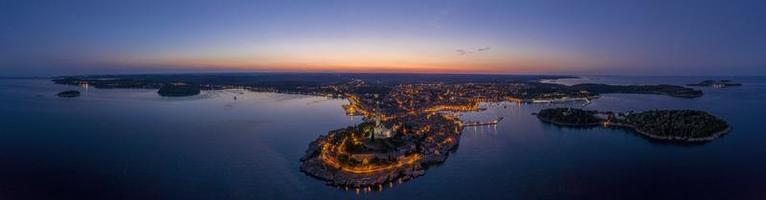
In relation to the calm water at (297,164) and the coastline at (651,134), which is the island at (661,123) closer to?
the coastline at (651,134)

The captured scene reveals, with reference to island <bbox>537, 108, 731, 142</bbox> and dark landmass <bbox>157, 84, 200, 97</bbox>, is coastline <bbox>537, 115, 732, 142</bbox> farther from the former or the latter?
dark landmass <bbox>157, 84, 200, 97</bbox>

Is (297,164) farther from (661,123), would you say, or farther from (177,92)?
(177,92)

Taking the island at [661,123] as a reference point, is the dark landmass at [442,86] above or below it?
above

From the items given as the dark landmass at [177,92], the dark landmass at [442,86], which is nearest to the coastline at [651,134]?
the dark landmass at [442,86]

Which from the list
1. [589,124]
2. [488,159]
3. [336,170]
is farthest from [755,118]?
[336,170]

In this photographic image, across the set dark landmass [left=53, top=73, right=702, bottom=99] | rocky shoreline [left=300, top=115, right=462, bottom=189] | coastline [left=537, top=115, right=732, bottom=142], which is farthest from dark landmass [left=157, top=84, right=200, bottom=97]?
coastline [left=537, top=115, right=732, bottom=142]

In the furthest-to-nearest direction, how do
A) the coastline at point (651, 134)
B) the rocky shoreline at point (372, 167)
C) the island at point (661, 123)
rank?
the island at point (661, 123) < the coastline at point (651, 134) < the rocky shoreline at point (372, 167)
